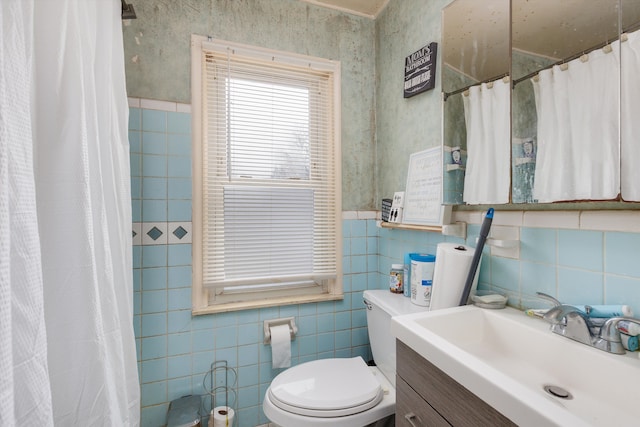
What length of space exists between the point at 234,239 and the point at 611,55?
1566 millimetres

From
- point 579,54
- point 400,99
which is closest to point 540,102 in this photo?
point 579,54

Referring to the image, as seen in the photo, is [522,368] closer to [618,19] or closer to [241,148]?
[618,19]

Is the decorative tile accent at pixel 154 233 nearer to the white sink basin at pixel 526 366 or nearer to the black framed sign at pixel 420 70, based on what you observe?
the white sink basin at pixel 526 366

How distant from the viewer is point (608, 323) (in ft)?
2.24

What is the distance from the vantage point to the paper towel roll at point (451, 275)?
41.2 inches

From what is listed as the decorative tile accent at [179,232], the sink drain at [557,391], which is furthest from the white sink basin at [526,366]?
the decorative tile accent at [179,232]

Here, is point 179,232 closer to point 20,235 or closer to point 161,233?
point 161,233

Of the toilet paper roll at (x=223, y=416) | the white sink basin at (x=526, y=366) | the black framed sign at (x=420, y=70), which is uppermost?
the black framed sign at (x=420, y=70)

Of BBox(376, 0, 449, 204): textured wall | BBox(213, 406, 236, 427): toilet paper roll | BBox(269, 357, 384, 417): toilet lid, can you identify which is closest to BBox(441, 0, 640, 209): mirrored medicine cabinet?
BBox(376, 0, 449, 204): textured wall

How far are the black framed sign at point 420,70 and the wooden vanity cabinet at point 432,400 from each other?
1.17 meters

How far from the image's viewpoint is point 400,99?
63.1 inches

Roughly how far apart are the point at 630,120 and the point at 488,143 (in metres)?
0.42

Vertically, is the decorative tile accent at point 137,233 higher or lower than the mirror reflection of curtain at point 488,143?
lower

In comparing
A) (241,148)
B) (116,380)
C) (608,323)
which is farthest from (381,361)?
(241,148)
